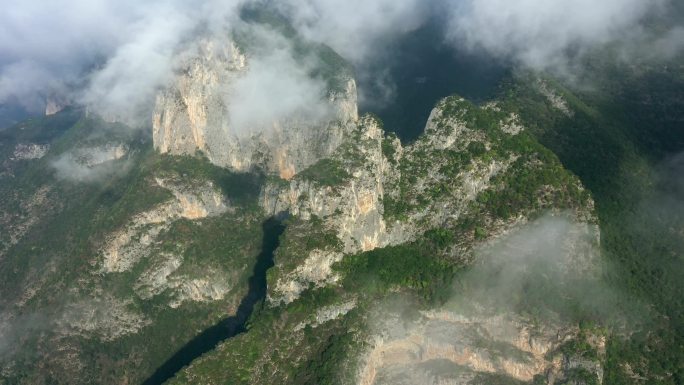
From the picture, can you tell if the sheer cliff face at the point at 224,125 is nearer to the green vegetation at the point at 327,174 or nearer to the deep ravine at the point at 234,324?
the deep ravine at the point at 234,324

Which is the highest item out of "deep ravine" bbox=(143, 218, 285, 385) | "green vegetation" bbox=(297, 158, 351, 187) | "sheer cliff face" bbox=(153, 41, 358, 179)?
"sheer cliff face" bbox=(153, 41, 358, 179)

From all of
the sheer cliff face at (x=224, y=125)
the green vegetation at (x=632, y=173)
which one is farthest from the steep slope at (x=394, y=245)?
the sheer cliff face at (x=224, y=125)

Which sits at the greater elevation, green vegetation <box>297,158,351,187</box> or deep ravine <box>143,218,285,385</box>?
green vegetation <box>297,158,351,187</box>

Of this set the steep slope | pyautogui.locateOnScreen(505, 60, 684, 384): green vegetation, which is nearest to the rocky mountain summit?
the steep slope

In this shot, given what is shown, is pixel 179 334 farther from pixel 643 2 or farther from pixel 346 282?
pixel 643 2

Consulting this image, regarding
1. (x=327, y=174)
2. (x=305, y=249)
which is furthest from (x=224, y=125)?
(x=305, y=249)

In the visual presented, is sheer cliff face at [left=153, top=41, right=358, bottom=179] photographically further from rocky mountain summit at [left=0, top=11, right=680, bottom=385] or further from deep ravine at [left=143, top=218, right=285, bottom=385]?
deep ravine at [left=143, top=218, right=285, bottom=385]
